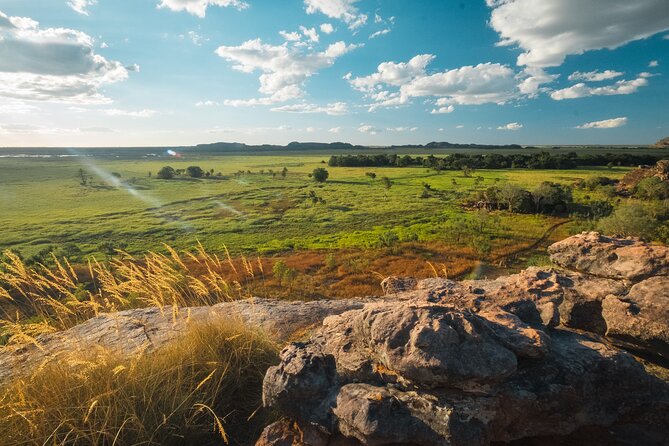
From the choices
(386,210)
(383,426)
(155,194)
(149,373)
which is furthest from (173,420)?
(155,194)

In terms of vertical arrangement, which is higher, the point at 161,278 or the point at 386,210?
the point at 161,278

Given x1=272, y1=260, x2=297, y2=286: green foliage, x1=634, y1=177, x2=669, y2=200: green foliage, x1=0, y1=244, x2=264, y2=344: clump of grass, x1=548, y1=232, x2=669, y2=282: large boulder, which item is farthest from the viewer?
x1=634, y1=177, x2=669, y2=200: green foliage

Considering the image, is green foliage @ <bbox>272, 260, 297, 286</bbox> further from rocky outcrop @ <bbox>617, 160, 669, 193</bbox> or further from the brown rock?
rocky outcrop @ <bbox>617, 160, 669, 193</bbox>

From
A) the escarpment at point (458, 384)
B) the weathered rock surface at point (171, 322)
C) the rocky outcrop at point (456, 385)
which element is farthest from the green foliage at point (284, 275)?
the rocky outcrop at point (456, 385)

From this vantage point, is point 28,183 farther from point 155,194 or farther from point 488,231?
point 488,231

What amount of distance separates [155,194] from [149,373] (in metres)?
65.8

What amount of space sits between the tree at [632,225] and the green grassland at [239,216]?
5.70 m

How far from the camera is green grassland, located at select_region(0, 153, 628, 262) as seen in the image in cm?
3397

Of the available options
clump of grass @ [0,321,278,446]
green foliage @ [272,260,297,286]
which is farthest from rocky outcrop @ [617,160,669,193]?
clump of grass @ [0,321,278,446]

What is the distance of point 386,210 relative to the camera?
47.0 meters

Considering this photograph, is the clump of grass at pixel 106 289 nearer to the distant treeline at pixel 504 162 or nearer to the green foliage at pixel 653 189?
the green foliage at pixel 653 189

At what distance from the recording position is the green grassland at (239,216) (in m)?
34.0

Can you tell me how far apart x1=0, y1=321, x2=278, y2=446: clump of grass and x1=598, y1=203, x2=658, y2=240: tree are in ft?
98.2

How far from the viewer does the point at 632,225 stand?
26.9 m
